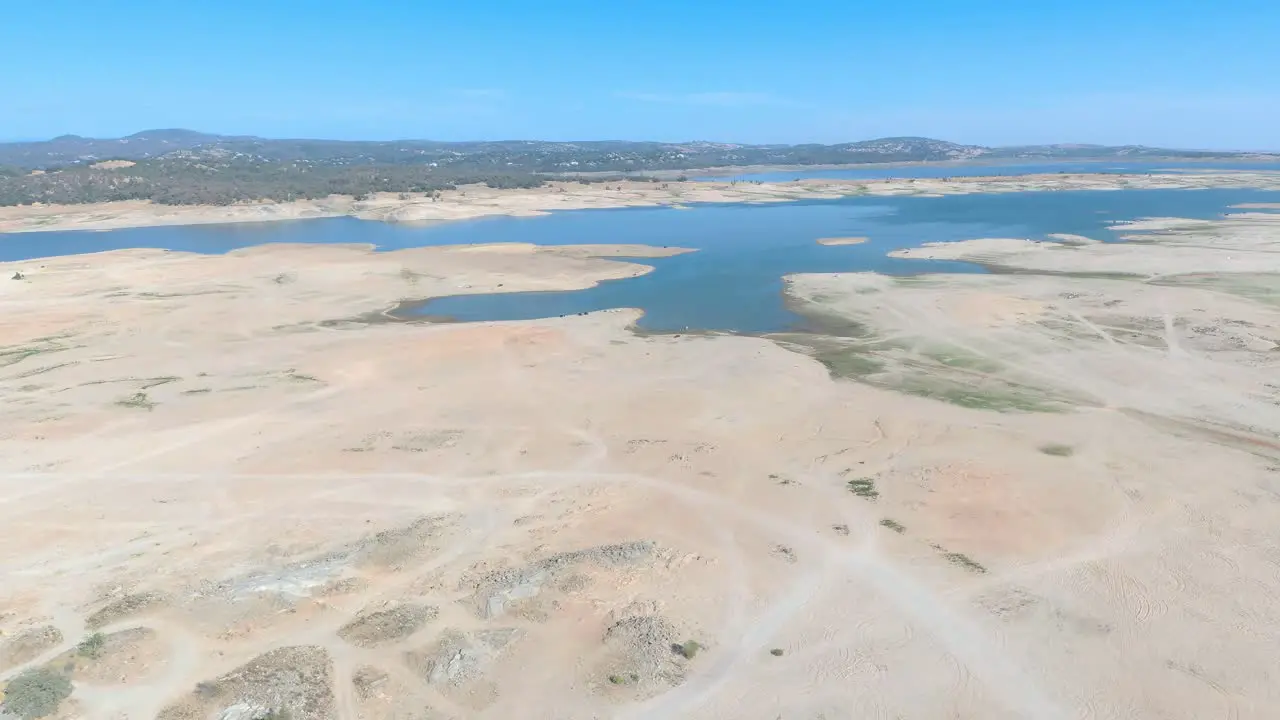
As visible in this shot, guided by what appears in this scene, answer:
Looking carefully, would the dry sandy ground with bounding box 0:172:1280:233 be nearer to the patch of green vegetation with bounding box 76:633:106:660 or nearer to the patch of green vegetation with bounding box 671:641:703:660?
the patch of green vegetation with bounding box 76:633:106:660

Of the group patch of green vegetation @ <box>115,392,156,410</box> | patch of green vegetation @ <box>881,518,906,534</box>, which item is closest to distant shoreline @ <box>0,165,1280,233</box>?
patch of green vegetation @ <box>115,392,156,410</box>

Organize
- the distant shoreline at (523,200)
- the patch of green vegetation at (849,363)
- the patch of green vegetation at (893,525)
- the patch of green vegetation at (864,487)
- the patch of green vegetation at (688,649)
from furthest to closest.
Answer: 1. the distant shoreline at (523,200)
2. the patch of green vegetation at (849,363)
3. the patch of green vegetation at (864,487)
4. the patch of green vegetation at (893,525)
5. the patch of green vegetation at (688,649)

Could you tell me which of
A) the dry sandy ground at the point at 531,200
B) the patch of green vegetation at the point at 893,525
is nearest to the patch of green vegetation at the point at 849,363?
the patch of green vegetation at the point at 893,525

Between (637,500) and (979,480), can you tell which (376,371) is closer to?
(637,500)

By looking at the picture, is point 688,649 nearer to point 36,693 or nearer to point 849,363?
point 36,693

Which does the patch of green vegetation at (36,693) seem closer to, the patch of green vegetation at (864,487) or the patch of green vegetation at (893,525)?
the patch of green vegetation at (893,525)

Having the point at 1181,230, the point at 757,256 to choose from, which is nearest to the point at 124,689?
the point at 757,256

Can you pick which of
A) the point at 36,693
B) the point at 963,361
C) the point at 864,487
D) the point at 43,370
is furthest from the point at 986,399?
the point at 43,370
